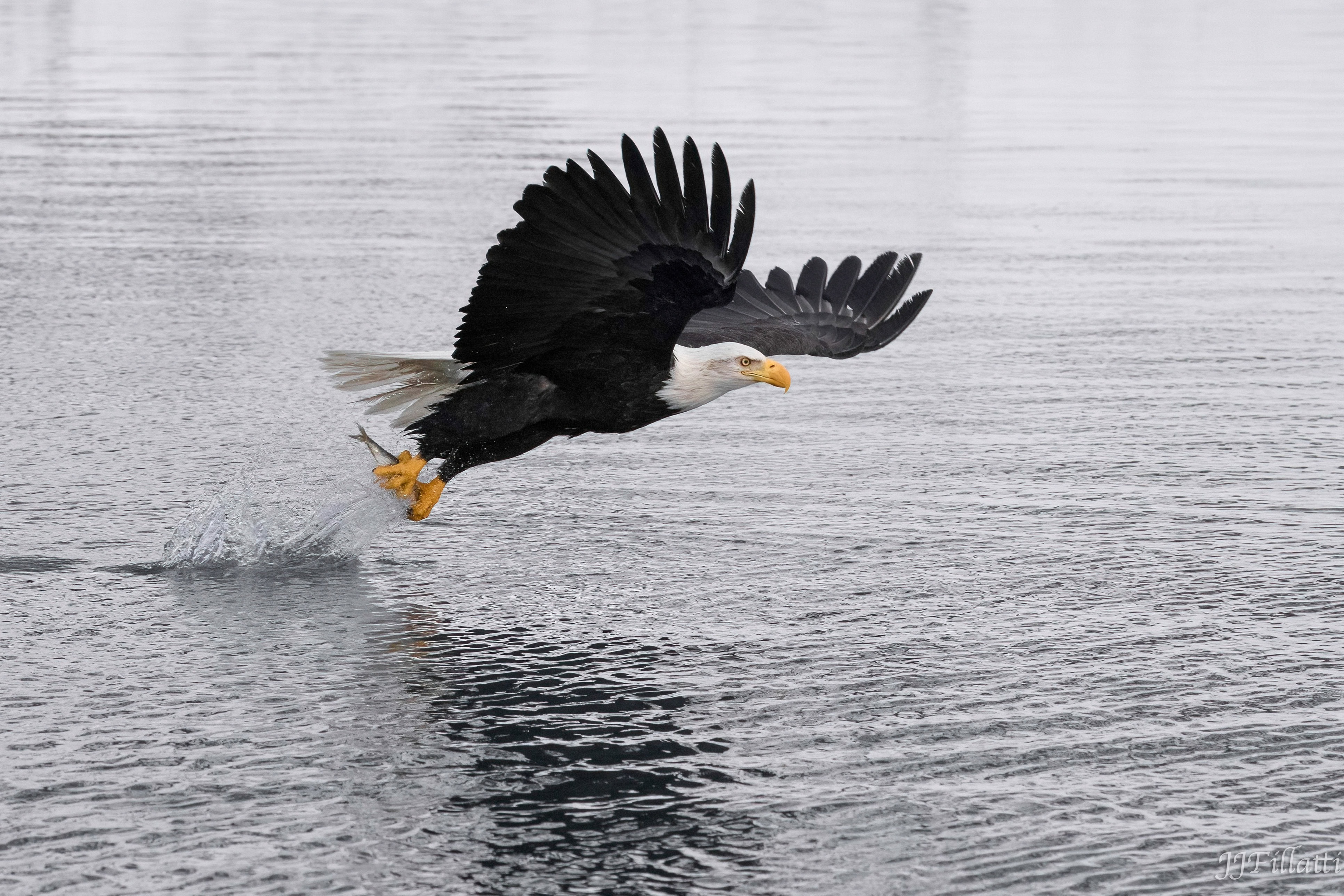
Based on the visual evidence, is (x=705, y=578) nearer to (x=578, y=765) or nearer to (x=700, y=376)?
(x=700, y=376)

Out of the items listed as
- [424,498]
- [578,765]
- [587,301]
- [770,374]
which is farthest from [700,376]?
[578,765]

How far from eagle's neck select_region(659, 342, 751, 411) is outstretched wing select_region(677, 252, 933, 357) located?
99 centimetres

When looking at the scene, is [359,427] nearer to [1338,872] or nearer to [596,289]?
[596,289]

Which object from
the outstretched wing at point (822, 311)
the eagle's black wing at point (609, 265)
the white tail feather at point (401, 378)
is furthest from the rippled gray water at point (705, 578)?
the eagle's black wing at point (609, 265)

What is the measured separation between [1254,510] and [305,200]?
8.19m

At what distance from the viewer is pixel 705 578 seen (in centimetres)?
568

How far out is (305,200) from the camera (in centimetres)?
1312

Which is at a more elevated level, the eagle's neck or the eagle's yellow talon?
the eagle's neck

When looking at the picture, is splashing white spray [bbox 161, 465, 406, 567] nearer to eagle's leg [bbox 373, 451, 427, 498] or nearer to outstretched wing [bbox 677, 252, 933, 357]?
eagle's leg [bbox 373, 451, 427, 498]

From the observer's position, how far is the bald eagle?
5375mm

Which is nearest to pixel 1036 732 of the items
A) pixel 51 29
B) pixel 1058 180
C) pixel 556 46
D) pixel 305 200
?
pixel 305 200

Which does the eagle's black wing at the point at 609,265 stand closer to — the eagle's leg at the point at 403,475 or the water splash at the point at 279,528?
the eagle's leg at the point at 403,475

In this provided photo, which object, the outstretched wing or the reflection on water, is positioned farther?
the outstretched wing

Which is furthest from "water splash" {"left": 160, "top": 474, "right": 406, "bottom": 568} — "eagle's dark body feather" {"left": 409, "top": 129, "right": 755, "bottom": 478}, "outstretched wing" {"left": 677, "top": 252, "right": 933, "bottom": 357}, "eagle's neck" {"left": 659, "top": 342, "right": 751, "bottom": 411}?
"outstretched wing" {"left": 677, "top": 252, "right": 933, "bottom": 357}
